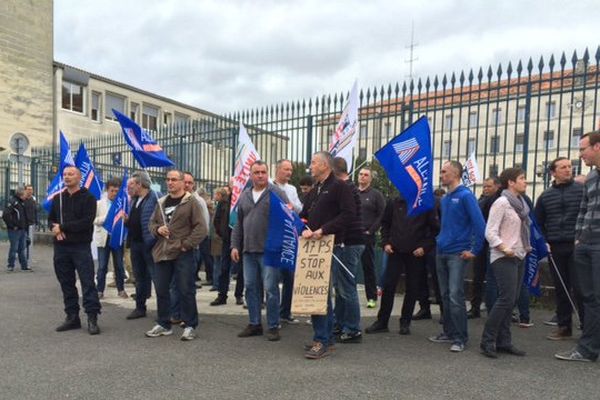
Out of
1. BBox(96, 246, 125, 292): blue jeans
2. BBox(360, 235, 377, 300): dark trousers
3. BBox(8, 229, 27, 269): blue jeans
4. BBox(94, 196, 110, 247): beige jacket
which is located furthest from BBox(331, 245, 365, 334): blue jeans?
BBox(8, 229, 27, 269): blue jeans

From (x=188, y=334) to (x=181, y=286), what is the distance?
51 centimetres

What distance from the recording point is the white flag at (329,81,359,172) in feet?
24.6

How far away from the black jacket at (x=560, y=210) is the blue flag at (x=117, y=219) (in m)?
5.67

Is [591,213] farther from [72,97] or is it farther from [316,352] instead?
[72,97]

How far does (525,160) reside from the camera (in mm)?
7387

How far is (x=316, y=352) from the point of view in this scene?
473 cm

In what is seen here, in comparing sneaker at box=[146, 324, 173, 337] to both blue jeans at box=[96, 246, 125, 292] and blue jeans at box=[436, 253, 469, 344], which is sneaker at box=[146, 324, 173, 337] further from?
blue jeans at box=[436, 253, 469, 344]

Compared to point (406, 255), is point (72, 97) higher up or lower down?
higher up

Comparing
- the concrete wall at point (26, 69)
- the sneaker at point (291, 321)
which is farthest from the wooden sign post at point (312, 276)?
the concrete wall at point (26, 69)

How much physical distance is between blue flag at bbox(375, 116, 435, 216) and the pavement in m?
1.53

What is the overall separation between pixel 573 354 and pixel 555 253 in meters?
1.37

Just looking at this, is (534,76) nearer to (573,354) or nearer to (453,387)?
(573,354)

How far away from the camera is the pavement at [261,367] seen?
12.8 feet

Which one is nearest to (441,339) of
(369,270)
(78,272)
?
(369,270)
